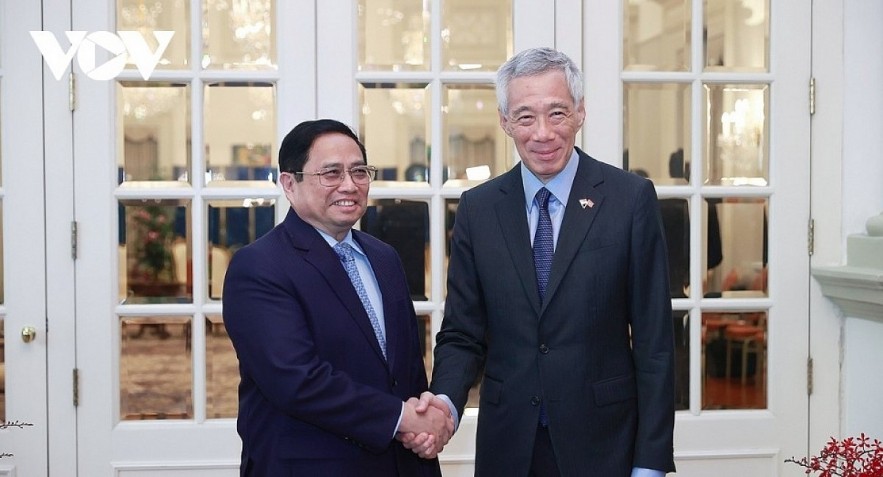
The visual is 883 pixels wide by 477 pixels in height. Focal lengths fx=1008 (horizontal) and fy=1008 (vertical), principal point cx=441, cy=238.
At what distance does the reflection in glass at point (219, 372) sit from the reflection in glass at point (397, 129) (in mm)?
695

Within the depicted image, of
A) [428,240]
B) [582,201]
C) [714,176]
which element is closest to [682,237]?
[714,176]

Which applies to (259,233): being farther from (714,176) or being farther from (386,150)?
(714,176)

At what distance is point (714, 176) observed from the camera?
3.24 m

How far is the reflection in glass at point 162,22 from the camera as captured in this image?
3100mm

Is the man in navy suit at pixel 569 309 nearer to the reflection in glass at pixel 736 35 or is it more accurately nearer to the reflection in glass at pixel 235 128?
the reflection in glass at pixel 235 128

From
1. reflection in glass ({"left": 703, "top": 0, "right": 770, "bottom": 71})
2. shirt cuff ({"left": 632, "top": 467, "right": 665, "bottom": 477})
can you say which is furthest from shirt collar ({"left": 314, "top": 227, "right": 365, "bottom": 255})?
reflection in glass ({"left": 703, "top": 0, "right": 770, "bottom": 71})

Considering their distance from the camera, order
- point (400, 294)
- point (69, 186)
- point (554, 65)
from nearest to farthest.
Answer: point (554, 65) → point (400, 294) → point (69, 186)

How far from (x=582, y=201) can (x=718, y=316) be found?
142 centimetres

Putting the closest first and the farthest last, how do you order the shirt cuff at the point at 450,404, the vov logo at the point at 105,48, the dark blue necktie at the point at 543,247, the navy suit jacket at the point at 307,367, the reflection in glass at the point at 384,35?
the navy suit jacket at the point at 307,367 < the dark blue necktie at the point at 543,247 < the shirt cuff at the point at 450,404 < the vov logo at the point at 105,48 < the reflection in glass at the point at 384,35

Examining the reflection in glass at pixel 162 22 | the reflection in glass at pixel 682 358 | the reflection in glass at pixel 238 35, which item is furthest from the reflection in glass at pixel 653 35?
the reflection in glass at pixel 162 22

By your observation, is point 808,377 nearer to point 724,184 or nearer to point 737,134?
point 724,184

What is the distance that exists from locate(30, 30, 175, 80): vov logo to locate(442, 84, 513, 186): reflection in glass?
897 millimetres

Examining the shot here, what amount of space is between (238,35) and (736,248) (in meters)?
1.72

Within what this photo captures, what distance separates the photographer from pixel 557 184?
205 centimetres
